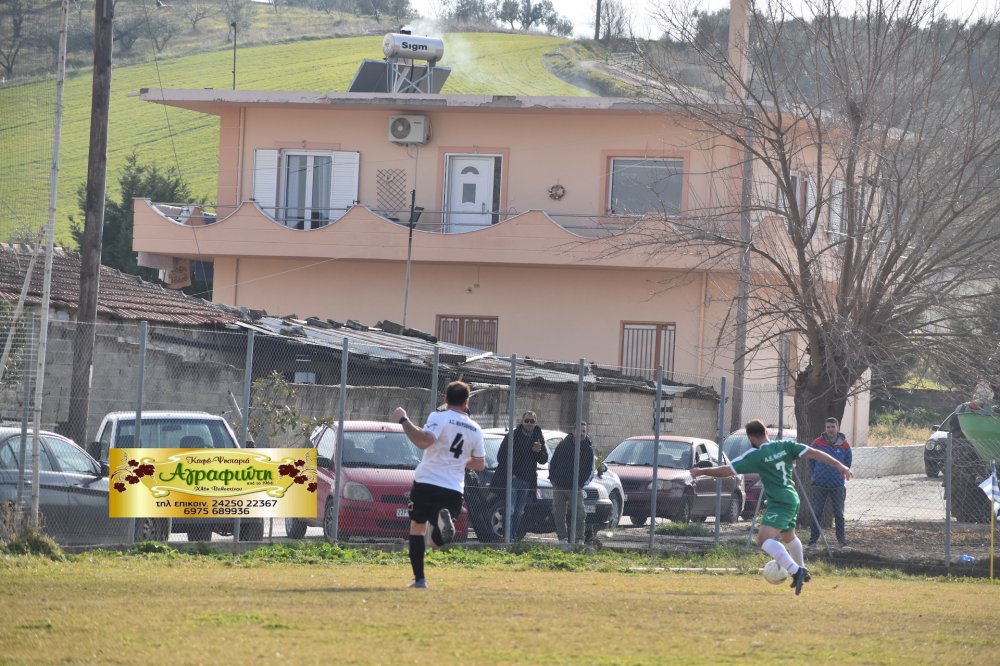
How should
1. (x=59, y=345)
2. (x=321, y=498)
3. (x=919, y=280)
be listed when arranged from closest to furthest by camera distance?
(x=321, y=498), (x=59, y=345), (x=919, y=280)

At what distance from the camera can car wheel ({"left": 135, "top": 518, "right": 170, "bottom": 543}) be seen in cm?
1612

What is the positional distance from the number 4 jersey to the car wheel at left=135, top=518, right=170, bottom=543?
5138 mm

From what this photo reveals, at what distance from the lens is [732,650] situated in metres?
9.34

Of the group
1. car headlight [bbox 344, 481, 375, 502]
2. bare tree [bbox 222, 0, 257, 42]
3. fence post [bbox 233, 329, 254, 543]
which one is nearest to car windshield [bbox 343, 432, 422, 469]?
car headlight [bbox 344, 481, 375, 502]

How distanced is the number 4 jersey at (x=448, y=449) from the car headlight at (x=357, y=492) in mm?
5637

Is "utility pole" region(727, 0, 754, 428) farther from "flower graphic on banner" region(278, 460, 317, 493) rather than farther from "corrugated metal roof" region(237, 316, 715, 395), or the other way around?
"flower graphic on banner" region(278, 460, 317, 493)

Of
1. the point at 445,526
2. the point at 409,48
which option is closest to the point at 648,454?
the point at 445,526

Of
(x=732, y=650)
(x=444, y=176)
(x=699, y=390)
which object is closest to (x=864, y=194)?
(x=699, y=390)

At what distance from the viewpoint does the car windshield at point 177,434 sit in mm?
16734

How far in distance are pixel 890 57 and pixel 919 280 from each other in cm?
346

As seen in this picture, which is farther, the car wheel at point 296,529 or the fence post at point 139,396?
the car wheel at point 296,529

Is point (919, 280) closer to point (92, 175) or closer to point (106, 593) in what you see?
point (92, 175)

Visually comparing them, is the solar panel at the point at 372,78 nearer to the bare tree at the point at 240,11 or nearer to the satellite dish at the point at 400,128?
the satellite dish at the point at 400,128

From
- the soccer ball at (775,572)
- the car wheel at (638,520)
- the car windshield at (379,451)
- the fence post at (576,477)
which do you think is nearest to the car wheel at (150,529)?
the car windshield at (379,451)
